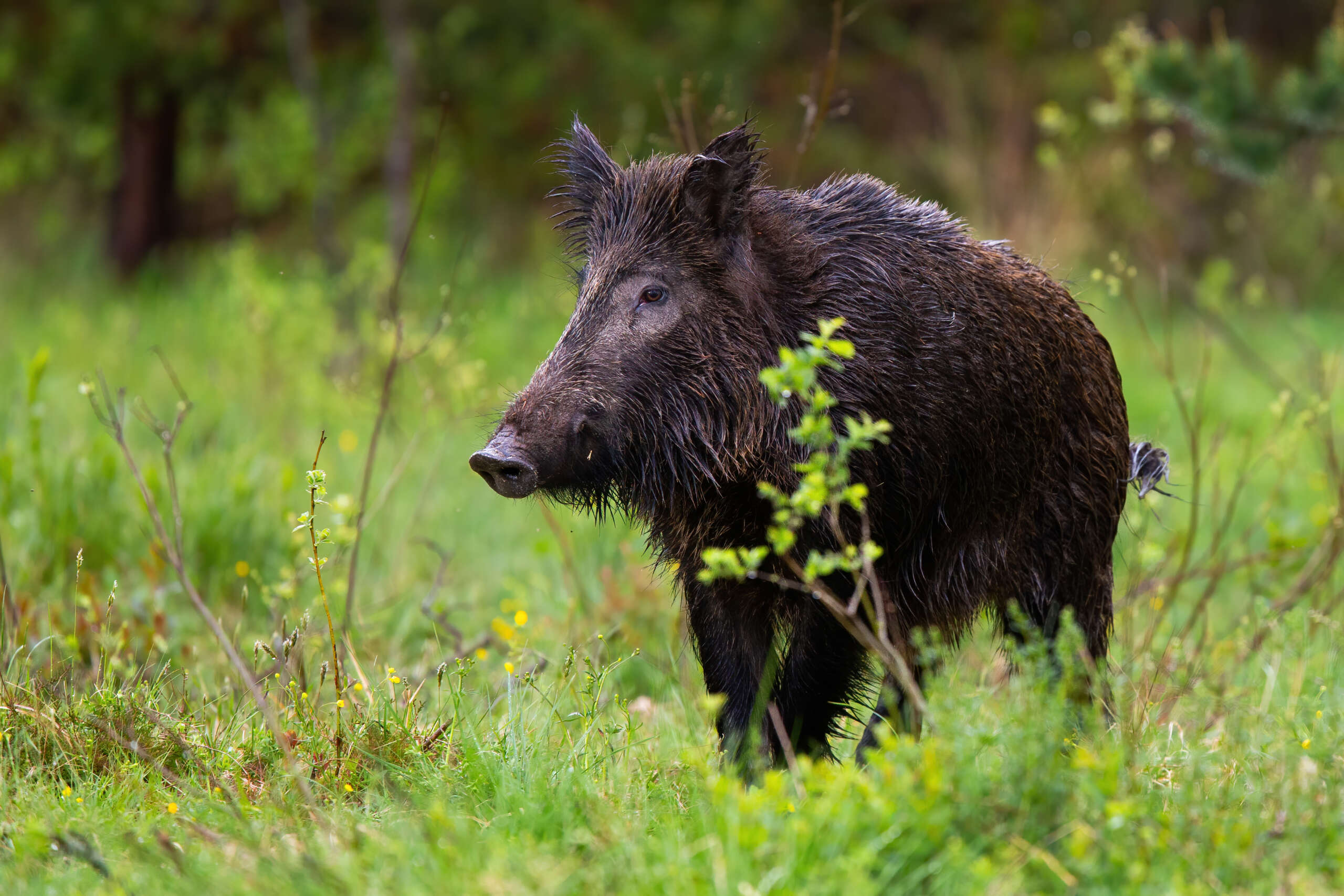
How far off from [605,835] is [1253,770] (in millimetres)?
1508

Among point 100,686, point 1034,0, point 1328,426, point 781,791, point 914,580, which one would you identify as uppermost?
point 1034,0

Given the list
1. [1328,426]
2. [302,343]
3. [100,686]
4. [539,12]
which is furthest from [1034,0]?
[100,686]

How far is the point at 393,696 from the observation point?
3254 millimetres

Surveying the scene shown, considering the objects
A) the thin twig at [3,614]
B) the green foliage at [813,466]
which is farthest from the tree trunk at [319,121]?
the green foliage at [813,466]

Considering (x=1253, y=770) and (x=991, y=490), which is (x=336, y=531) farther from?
(x=1253, y=770)

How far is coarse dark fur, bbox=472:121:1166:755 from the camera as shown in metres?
3.02

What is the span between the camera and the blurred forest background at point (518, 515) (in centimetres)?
229

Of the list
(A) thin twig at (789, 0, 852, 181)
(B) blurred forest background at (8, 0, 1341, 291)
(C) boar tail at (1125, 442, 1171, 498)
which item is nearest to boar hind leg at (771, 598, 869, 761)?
(C) boar tail at (1125, 442, 1171, 498)

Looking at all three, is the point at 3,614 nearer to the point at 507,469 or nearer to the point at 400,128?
the point at 507,469

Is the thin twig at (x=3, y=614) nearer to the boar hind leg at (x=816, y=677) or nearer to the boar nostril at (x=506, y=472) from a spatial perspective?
the boar nostril at (x=506, y=472)

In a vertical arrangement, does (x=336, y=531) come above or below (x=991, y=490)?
below

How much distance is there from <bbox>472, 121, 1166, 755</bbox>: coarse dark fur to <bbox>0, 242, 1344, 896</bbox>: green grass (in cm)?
28

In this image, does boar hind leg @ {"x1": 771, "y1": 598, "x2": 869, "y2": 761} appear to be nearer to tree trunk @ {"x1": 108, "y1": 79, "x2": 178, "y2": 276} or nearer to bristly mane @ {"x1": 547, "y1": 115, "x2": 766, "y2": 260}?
bristly mane @ {"x1": 547, "y1": 115, "x2": 766, "y2": 260}

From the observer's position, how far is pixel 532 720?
3273 millimetres
